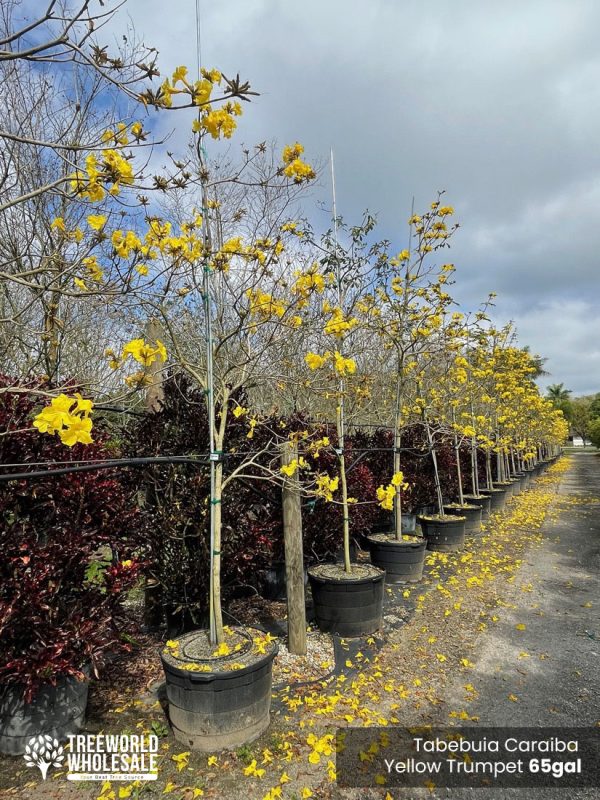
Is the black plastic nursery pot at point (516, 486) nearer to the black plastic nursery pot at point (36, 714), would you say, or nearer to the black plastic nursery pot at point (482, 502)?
the black plastic nursery pot at point (482, 502)

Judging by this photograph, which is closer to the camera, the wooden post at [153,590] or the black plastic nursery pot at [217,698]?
the black plastic nursery pot at [217,698]

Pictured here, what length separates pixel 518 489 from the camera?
13938mm

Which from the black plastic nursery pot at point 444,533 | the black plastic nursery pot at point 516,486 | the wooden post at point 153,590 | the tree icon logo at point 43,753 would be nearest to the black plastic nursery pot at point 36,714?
the tree icon logo at point 43,753

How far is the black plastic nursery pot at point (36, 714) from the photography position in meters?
2.13

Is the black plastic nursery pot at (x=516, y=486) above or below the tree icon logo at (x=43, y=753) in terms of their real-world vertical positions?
below

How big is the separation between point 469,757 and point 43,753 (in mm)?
1955

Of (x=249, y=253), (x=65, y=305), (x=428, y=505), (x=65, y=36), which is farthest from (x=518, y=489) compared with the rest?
(x=65, y=36)

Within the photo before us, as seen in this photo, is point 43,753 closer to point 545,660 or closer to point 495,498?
point 545,660

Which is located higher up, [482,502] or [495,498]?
[482,502]

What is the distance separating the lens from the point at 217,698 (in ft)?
7.19

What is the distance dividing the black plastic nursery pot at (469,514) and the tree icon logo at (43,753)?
6.26 meters

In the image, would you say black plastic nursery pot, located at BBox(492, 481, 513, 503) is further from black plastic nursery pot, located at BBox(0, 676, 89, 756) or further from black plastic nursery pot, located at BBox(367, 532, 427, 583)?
black plastic nursery pot, located at BBox(0, 676, 89, 756)

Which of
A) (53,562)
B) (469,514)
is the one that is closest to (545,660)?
(53,562)

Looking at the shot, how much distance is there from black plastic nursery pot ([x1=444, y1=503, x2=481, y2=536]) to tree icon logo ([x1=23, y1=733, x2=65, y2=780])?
6.26 meters
